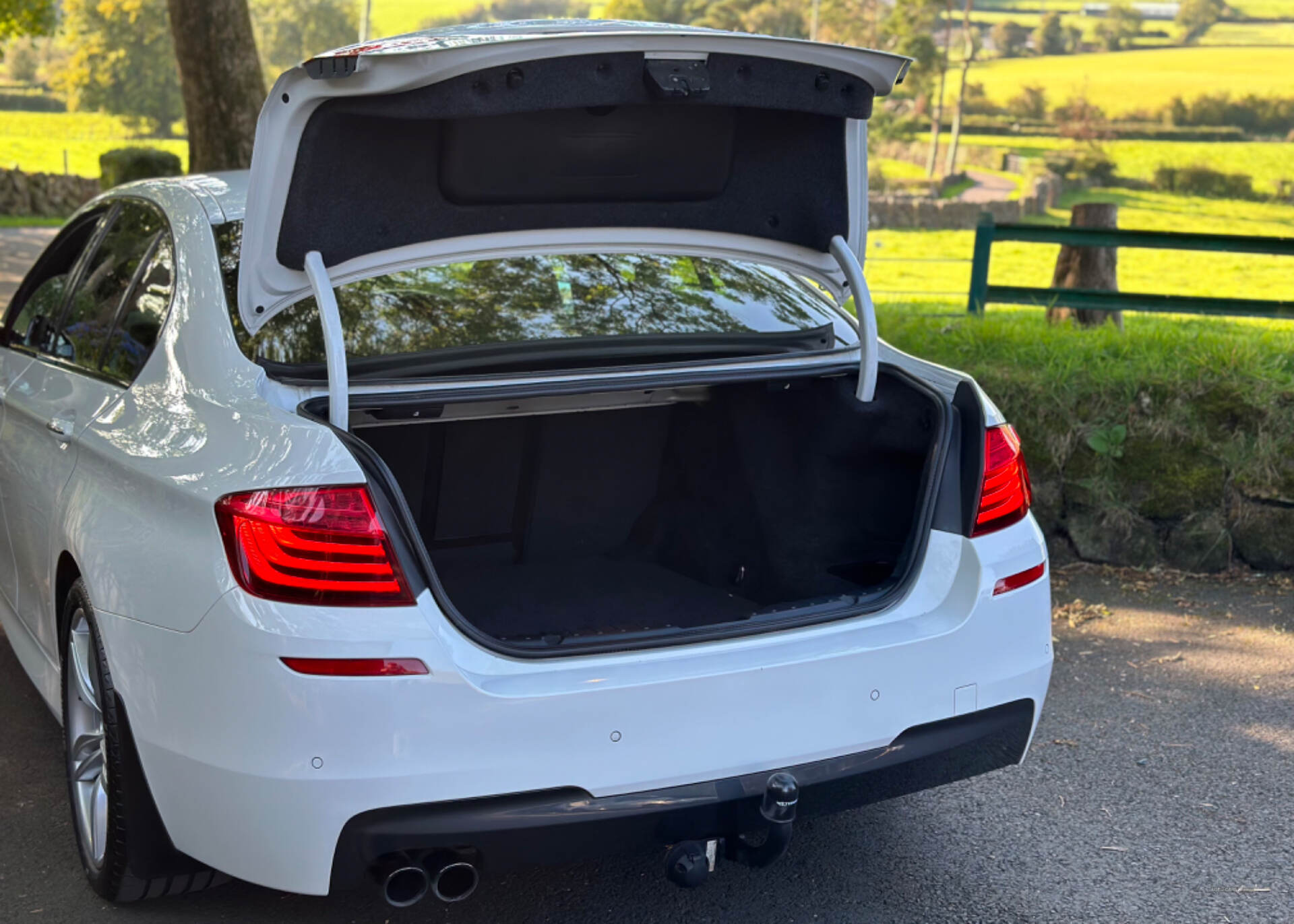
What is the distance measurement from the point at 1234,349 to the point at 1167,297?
1174 millimetres

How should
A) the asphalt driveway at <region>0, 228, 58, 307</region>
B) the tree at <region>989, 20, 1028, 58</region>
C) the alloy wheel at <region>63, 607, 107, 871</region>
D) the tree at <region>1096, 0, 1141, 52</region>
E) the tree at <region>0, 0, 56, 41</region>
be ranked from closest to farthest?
A: 1. the alloy wheel at <region>63, 607, 107, 871</region>
2. the asphalt driveway at <region>0, 228, 58, 307</region>
3. the tree at <region>0, 0, 56, 41</region>
4. the tree at <region>1096, 0, 1141, 52</region>
5. the tree at <region>989, 20, 1028, 58</region>

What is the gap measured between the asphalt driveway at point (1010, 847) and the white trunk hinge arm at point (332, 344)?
0.79 metres

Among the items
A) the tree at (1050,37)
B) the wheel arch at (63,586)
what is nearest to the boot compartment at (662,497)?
the wheel arch at (63,586)

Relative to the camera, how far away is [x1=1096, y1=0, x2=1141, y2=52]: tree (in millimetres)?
80812

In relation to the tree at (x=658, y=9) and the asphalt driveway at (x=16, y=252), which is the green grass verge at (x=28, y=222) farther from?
the tree at (x=658, y=9)

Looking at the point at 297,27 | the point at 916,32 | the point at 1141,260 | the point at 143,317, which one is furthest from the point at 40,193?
the point at 297,27

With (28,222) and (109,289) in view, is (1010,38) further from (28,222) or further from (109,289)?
(109,289)

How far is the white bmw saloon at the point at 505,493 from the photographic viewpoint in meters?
2.36

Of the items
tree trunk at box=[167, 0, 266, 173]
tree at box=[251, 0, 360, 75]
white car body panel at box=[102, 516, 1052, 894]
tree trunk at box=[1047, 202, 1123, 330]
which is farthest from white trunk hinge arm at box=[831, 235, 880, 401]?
tree at box=[251, 0, 360, 75]

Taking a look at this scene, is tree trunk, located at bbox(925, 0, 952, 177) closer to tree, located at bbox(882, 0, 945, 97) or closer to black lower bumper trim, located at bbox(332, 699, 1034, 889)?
tree, located at bbox(882, 0, 945, 97)

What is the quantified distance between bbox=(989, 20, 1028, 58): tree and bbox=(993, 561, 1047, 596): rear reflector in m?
86.3

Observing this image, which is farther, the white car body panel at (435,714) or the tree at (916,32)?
the tree at (916,32)

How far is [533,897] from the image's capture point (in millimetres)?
3043

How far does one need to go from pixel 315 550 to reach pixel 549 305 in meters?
1.30
